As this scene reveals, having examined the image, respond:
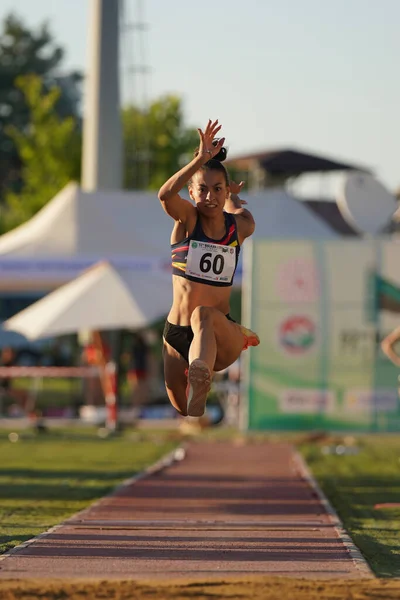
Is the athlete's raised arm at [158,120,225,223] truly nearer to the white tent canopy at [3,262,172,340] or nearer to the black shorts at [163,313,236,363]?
the black shorts at [163,313,236,363]

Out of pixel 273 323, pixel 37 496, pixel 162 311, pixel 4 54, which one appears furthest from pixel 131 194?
pixel 4 54

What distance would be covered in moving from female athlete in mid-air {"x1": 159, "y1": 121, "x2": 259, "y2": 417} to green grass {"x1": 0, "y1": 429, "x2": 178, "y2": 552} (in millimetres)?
1746

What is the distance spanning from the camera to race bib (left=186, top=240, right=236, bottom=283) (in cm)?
1060

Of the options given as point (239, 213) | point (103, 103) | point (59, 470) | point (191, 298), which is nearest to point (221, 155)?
point (239, 213)

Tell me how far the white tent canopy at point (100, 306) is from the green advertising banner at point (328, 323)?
4103 millimetres

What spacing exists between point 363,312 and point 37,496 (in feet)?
33.3

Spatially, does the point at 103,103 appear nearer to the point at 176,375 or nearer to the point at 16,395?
the point at 16,395

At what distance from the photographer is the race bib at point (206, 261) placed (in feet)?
34.8

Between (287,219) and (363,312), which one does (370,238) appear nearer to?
(363,312)

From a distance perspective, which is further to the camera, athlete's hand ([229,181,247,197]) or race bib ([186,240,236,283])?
athlete's hand ([229,181,247,197])

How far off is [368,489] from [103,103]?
93.1 feet

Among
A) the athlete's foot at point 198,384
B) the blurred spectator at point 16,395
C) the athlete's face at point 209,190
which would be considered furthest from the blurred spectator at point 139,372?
the athlete's foot at point 198,384

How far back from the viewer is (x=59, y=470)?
18.0 m

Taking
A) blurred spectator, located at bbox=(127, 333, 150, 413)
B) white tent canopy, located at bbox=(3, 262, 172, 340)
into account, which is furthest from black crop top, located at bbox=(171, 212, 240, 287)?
blurred spectator, located at bbox=(127, 333, 150, 413)
